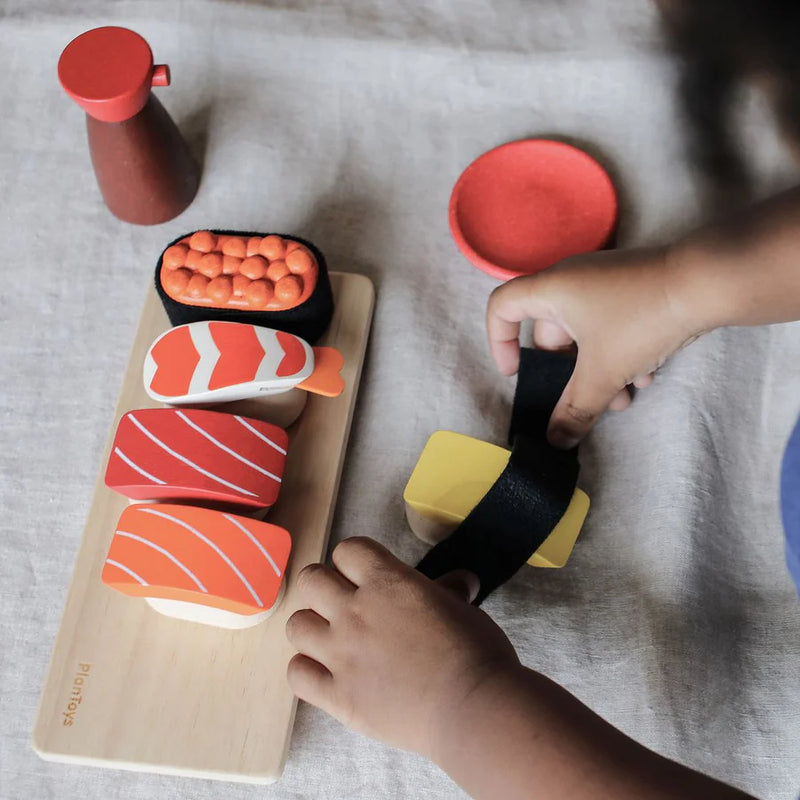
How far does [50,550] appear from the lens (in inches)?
20.4

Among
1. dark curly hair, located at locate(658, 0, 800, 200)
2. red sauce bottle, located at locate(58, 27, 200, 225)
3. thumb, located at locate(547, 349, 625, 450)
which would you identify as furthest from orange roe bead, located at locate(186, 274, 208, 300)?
dark curly hair, located at locate(658, 0, 800, 200)

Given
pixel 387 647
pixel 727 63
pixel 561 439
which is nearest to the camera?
pixel 387 647

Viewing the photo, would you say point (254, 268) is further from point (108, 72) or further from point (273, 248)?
point (108, 72)

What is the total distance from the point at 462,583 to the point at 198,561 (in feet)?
0.46

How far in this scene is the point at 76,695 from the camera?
0.46 metres

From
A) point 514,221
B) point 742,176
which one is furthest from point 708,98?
point 514,221

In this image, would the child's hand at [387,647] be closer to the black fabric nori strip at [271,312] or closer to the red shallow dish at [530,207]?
the black fabric nori strip at [271,312]

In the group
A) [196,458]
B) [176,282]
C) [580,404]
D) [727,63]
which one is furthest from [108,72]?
[727,63]

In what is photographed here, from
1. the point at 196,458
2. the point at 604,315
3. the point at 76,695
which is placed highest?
the point at 604,315

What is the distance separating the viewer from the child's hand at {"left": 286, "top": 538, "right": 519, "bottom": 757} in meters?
0.40

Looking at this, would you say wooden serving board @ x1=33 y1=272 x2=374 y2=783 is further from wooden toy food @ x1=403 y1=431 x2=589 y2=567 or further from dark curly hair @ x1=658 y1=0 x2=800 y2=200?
dark curly hair @ x1=658 y1=0 x2=800 y2=200

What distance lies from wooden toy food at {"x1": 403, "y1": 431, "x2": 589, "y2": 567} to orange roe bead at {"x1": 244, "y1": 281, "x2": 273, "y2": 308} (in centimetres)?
13

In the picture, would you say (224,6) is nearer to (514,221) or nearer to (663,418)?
(514,221)

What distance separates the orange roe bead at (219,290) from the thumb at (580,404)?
0.20 meters
